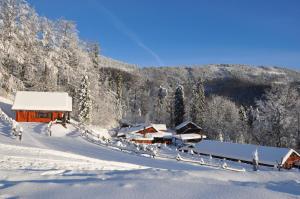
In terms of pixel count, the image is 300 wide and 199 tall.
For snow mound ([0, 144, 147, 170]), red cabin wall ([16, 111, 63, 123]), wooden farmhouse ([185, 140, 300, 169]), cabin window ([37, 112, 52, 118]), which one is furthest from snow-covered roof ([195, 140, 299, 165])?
snow mound ([0, 144, 147, 170])

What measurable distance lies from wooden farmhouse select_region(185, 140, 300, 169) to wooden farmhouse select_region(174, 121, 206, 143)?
1997 cm

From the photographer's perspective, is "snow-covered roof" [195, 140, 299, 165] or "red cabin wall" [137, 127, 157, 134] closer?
"snow-covered roof" [195, 140, 299, 165]

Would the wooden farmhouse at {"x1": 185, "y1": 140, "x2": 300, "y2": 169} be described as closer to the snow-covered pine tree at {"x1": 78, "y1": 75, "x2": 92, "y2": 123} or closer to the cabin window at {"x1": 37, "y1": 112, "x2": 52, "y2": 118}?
the snow-covered pine tree at {"x1": 78, "y1": 75, "x2": 92, "y2": 123}

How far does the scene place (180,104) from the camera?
9288 cm

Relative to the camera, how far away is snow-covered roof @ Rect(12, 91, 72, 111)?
53188 millimetres

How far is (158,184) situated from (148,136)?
66158 millimetres

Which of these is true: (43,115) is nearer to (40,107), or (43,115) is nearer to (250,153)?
(40,107)

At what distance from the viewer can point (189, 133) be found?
81938 mm

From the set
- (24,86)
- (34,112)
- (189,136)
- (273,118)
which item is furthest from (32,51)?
(273,118)

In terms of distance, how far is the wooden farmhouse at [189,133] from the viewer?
77.7 m

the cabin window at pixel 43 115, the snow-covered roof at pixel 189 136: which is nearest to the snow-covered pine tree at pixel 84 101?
the cabin window at pixel 43 115

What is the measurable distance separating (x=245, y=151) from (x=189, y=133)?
1272 inches

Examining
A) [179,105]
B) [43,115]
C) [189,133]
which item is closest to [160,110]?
[179,105]

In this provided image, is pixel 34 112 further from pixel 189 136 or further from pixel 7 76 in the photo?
pixel 189 136
